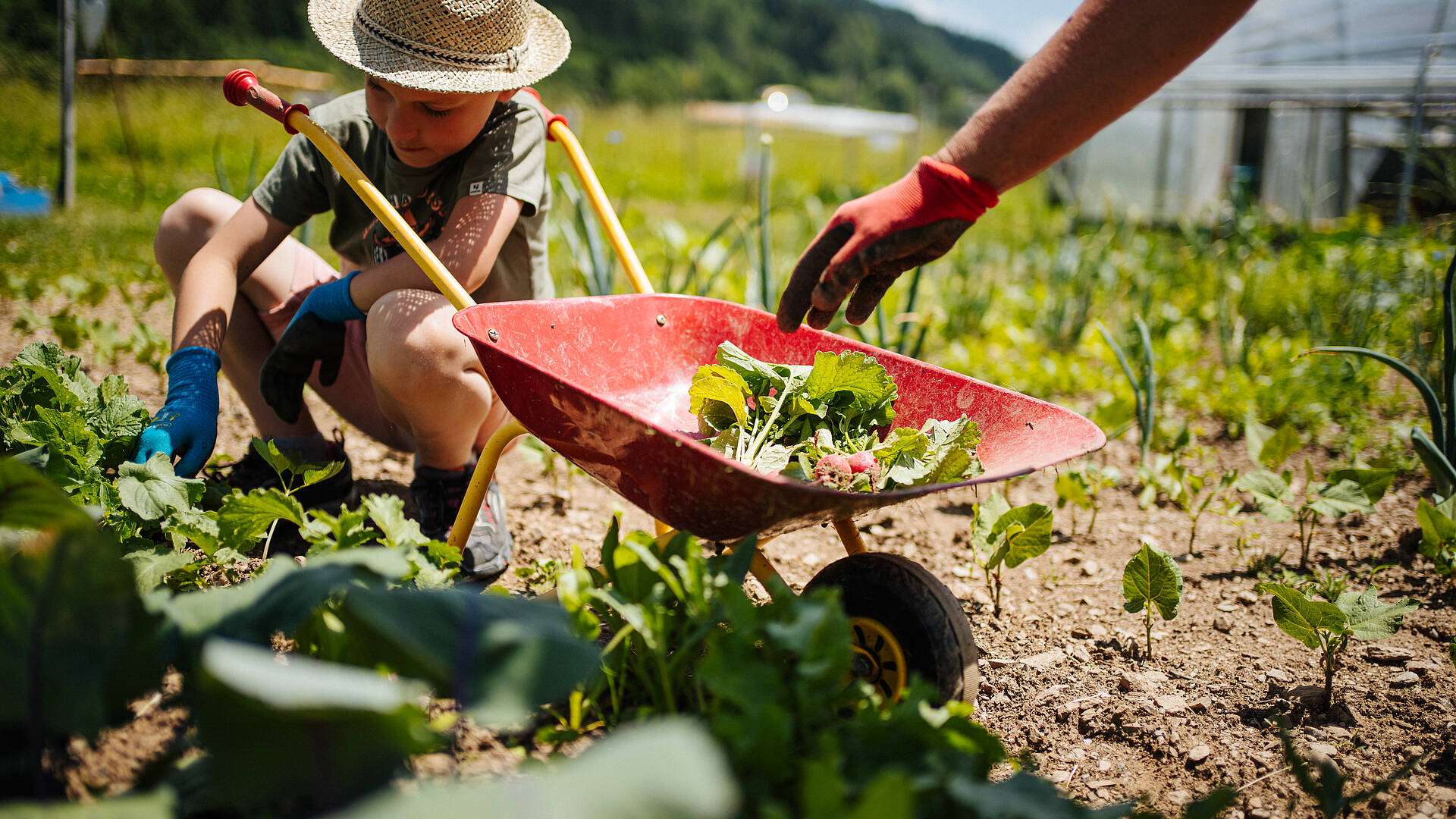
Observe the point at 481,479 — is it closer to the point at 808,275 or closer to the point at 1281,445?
the point at 808,275

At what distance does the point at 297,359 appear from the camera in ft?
4.94

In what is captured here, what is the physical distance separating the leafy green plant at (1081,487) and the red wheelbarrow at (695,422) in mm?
591

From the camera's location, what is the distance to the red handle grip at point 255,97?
1.38 m

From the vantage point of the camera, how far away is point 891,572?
1.09 metres

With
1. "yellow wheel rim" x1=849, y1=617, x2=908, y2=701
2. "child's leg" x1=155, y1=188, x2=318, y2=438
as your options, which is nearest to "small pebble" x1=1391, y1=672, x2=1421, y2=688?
"yellow wheel rim" x1=849, y1=617, x2=908, y2=701

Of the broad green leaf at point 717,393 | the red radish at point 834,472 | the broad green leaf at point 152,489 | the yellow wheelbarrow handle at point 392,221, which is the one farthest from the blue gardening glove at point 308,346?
the red radish at point 834,472

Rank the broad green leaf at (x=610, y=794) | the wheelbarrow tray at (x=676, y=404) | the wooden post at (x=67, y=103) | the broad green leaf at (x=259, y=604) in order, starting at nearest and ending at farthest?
1. the broad green leaf at (x=610, y=794)
2. the broad green leaf at (x=259, y=604)
3. the wheelbarrow tray at (x=676, y=404)
4. the wooden post at (x=67, y=103)

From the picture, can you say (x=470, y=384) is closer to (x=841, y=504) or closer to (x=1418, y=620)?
(x=841, y=504)

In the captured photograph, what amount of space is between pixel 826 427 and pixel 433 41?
34.4 inches

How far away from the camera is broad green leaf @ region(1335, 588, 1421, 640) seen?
1.18 m

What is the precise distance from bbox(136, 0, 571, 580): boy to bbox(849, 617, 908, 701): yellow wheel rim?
73 centimetres

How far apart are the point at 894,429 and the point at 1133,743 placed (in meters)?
0.55

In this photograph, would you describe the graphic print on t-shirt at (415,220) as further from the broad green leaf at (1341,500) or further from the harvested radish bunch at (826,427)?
the broad green leaf at (1341,500)

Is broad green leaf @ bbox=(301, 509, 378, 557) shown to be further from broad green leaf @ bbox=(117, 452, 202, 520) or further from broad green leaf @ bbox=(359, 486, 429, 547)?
broad green leaf @ bbox=(117, 452, 202, 520)
